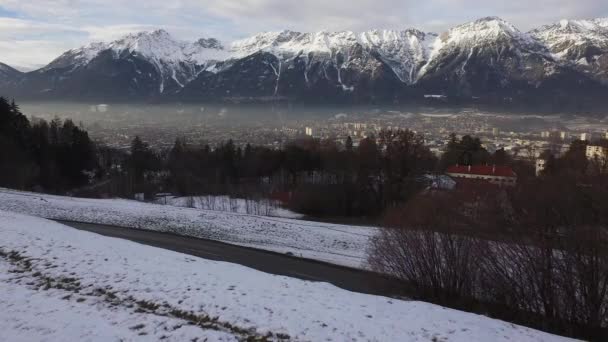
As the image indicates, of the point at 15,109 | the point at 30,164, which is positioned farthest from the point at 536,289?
the point at 15,109

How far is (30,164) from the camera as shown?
45938 millimetres

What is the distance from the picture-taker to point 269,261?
1873 centimetres

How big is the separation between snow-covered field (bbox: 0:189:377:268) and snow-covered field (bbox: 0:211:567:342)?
9.11 m

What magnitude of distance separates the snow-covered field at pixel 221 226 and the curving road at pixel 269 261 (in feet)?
3.68

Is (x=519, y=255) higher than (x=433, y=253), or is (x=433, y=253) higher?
(x=519, y=255)

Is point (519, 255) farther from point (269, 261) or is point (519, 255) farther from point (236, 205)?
point (236, 205)

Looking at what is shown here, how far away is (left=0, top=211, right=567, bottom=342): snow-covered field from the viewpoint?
8.38m

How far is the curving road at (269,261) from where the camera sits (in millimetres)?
15773

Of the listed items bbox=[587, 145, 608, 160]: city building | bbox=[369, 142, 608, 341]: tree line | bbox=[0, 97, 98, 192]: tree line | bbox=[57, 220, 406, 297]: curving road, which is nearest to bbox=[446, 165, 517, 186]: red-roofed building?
bbox=[587, 145, 608, 160]: city building

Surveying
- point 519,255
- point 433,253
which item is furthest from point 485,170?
point 519,255

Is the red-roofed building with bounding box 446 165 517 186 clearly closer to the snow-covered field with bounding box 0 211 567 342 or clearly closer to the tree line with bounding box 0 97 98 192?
the snow-covered field with bounding box 0 211 567 342

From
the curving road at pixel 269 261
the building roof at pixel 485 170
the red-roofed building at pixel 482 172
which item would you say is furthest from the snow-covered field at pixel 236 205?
the building roof at pixel 485 170

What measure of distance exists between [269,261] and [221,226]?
7856 mm

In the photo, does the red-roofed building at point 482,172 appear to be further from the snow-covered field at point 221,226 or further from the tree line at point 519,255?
the tree line at point 519,255
